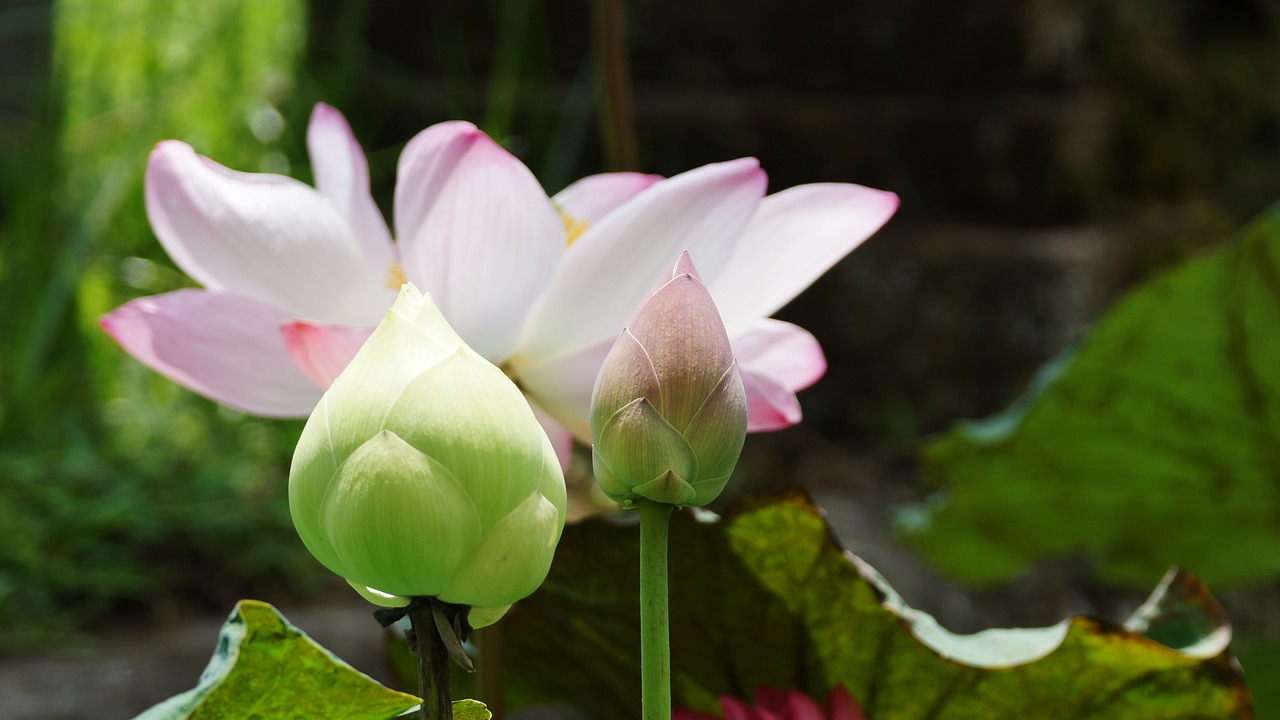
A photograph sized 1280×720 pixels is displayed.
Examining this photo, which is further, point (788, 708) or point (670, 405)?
point (788, 708)

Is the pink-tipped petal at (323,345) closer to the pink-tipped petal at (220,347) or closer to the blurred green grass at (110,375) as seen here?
the pink-tipped petal at (220,347)

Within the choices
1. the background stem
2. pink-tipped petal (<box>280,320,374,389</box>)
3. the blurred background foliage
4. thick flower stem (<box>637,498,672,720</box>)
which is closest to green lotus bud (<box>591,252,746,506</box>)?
thick flower stem (<box>637,498,672,720</box>)

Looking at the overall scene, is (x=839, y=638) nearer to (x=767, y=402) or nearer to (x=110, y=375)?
(x=767, y=402)

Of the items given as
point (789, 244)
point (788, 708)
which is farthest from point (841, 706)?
point (789, 244)

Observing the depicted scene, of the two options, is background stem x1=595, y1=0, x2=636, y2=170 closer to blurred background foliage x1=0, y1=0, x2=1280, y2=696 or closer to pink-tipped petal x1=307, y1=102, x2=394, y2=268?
pink-tipped petal x1=307, y1=102, x2=394, y2=268

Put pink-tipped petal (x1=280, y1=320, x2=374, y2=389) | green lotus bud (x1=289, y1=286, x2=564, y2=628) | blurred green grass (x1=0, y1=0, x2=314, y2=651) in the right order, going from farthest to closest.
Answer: blurred green grass (x1=0, y1=0, x2=314, y2=651) → pink-tipped petal (x1=280, y1=320, x2=374, y2=389) → green lotus bud (x1=289, y1=286, x2=564, y2=628)

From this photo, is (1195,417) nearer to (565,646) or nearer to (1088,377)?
(1088,377)

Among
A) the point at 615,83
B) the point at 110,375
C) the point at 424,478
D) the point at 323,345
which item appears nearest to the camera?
the point at 424,478

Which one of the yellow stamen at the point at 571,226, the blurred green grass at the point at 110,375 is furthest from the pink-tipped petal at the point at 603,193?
the blurred green grass at the point at 110,375
